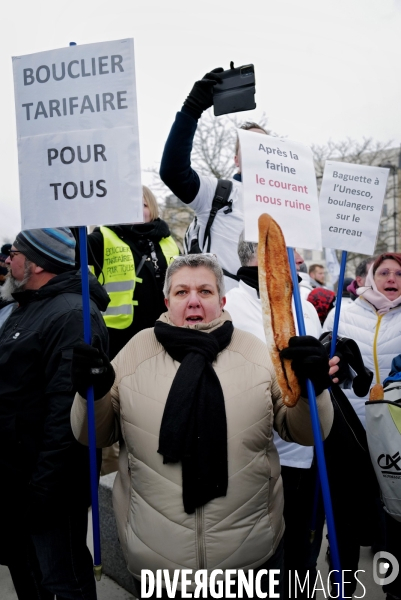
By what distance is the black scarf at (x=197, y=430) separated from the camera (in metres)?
1.93

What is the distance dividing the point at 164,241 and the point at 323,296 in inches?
55.9

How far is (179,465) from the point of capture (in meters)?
1.98

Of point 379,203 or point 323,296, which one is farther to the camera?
point 323,296

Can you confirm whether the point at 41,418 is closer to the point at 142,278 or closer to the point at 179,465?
the point at 179,465

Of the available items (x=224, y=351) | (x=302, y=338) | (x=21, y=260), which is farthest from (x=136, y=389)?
(x=21, y=260)

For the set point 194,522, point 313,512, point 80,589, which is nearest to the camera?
point 194,522

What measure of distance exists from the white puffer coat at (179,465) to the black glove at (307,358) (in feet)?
0.49

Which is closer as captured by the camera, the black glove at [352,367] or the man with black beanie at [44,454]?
the man with black beanie at [44,454]

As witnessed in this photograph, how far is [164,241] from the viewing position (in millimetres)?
4375

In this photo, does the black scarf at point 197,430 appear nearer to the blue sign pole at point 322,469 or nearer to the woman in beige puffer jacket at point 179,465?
the woman in beige puffer jacket at point 179,465

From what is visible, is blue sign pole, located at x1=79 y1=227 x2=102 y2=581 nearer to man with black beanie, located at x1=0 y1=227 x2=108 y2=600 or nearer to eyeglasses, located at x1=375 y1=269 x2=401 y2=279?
man with black beanie, located at x1=0 y1=227 x2=108 y2=600

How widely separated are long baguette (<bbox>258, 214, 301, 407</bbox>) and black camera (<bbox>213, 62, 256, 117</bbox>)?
77cm

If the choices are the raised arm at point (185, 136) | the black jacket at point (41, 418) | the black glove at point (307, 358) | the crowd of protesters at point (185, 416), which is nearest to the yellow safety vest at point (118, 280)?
the crowd of protesters at point (185, 416)

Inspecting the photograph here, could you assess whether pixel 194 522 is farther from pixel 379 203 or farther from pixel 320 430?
pixel 379 203
